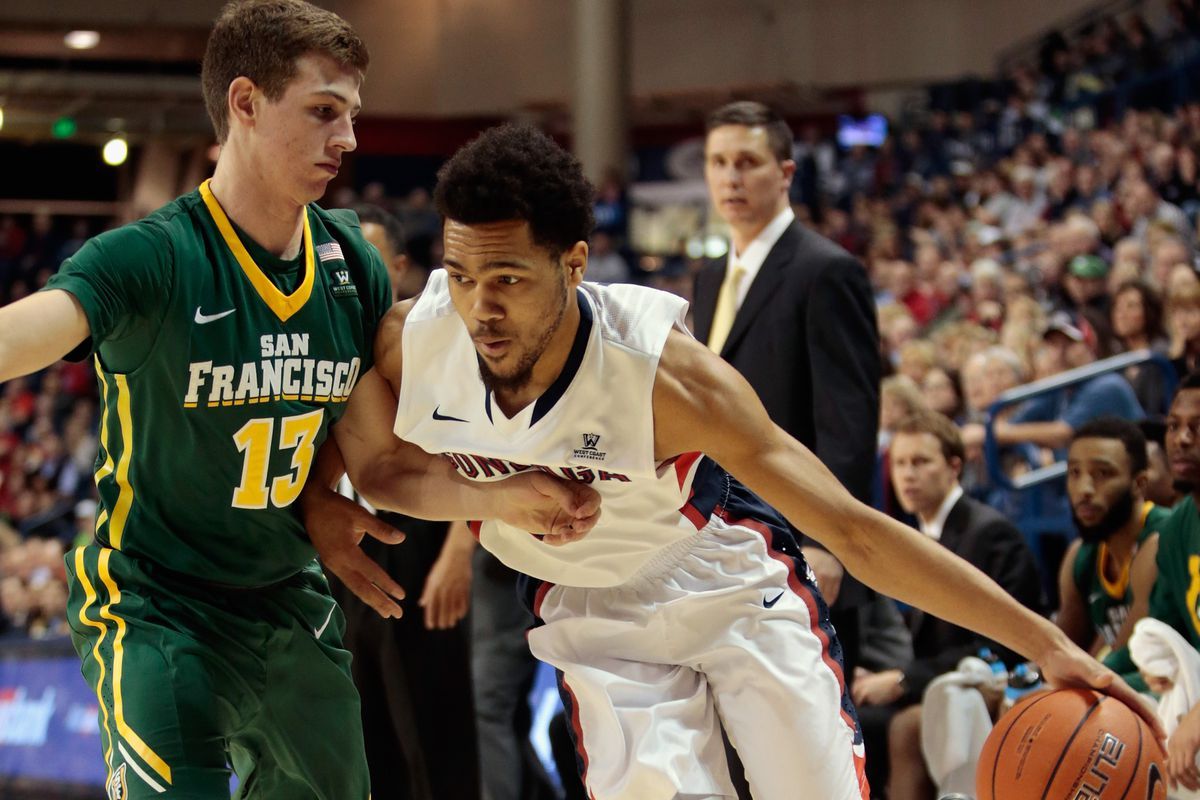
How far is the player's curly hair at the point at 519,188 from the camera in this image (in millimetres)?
2719

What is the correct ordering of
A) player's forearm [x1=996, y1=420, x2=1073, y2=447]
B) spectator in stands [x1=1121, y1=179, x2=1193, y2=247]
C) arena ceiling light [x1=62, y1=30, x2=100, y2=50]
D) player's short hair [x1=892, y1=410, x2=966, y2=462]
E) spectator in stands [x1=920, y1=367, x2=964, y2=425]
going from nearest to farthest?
player's short hair [x1=892, y1=410, x2=966, y2=462] → player's forearm [x1=996, y1=420, x2=1073, y2=447] → spectator in stands [x1=920, y1=367, x2=964, y2=425] → spectator in stands [x1=1121, y1=179, x2=1193, y2=247] → arena ceiling light [x1=62, y1=30, x2=100, y2=50]

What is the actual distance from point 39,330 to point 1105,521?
387 cm

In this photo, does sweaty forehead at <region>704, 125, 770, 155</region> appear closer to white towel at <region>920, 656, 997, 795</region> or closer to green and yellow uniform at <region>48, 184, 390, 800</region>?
green and yellow uniform at <region>48, 184, 390, 800</region>

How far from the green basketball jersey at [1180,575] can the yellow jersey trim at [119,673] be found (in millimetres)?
3222

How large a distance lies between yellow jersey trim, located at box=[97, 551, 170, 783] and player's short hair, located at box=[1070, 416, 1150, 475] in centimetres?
364

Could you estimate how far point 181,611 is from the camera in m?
2.93

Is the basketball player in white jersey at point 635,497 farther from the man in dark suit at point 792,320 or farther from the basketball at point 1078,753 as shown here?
the man in dark suit at point 792,320

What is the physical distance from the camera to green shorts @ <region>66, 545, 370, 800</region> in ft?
8.99

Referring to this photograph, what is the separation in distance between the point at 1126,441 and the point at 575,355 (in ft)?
9.95

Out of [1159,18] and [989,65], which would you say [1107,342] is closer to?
[1159,18]

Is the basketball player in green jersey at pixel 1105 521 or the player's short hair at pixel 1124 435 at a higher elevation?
the player's short hair at pixel 1124 435

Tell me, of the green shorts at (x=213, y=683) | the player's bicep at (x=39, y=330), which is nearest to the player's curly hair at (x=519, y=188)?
the player's bicep at (x=39, y=330)

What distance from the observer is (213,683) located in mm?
2893

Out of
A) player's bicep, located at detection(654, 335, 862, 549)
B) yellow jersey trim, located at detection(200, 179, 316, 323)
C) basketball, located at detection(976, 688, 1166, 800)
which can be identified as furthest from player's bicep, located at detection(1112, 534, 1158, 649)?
yellow jersey trim, located at detection(200, 179, 316, 323)
